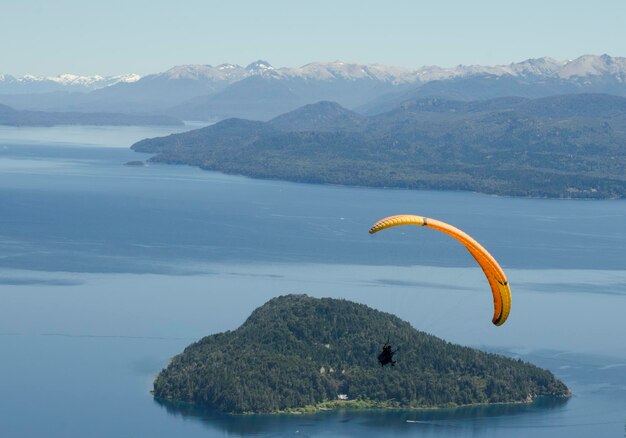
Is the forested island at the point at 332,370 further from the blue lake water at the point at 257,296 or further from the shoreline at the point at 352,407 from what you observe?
the blue lake water at the point at 257,296

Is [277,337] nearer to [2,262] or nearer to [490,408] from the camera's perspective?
[490,408]

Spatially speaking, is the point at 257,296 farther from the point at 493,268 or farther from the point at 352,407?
the point at 493,268

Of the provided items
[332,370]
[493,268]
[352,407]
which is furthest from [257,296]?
[493,268]

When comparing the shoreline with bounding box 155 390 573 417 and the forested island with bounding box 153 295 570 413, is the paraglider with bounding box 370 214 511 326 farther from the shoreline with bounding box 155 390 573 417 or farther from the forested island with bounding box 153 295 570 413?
the forested island with bounding box 153 295 570 413

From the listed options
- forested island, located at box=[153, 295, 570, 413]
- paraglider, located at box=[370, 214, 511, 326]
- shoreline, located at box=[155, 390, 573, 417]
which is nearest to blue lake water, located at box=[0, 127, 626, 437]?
shoreline, located at box=[155, 390, 573, 417]

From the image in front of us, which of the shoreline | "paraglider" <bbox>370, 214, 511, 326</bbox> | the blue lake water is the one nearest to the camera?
"paraglider" <bbox>370, 214, 511, 326</bbox>
